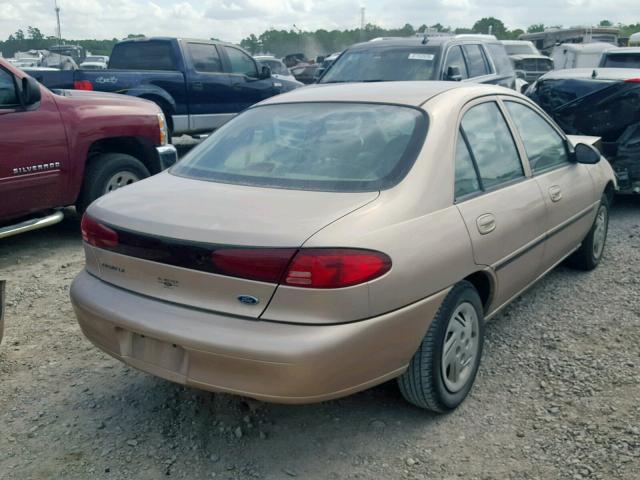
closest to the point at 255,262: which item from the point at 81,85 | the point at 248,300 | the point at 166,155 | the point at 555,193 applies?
the point at 248,300

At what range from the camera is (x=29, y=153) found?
5227 millimetres

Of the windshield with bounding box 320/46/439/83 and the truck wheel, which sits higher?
the windshield with bounding box 320/46/439/83

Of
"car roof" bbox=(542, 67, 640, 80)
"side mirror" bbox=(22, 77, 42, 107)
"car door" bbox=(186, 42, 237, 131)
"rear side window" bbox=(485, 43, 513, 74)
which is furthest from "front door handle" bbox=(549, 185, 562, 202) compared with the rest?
"car door" bbox=(186, 42, 237, 131)

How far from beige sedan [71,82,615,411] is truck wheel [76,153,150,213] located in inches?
99.4

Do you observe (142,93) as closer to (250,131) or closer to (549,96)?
(549,96)

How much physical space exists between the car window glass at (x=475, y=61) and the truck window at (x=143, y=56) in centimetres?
456

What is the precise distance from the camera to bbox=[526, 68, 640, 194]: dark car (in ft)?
22.2

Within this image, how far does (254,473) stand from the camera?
107 inches

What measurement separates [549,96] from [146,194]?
583cm

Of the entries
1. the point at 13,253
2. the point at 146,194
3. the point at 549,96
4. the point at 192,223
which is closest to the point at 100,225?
the point at 146,194

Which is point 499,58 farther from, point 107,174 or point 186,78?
point 107,174

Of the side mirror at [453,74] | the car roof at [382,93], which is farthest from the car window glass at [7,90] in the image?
the side mirror at [453,74]

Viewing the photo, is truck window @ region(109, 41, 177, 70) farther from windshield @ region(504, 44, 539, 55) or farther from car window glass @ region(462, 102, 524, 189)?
windshield @ region(504, 44, 539, 55)

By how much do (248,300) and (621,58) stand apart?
10325 millimetres
